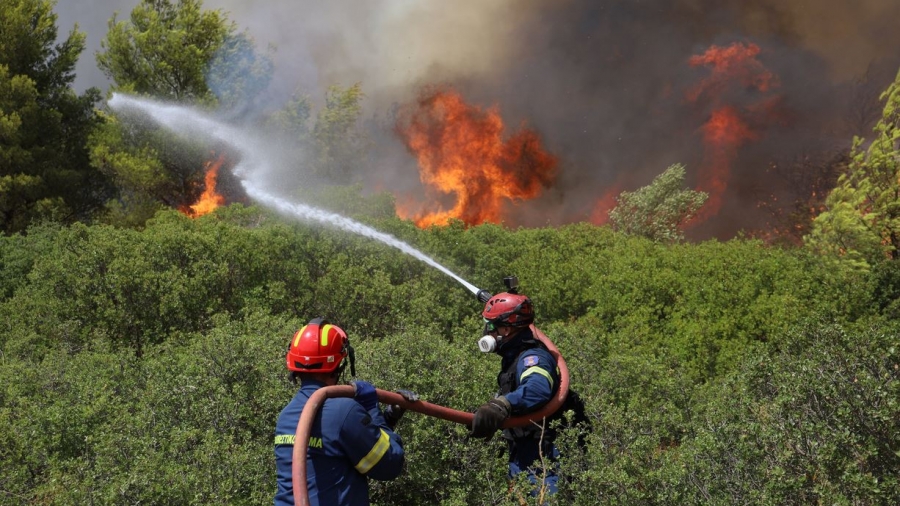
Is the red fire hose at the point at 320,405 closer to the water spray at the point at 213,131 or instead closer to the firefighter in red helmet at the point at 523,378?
the firefighter in red helmet at the point at 523,378

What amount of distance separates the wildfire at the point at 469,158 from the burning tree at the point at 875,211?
2036 cm

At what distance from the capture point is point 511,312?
16.8 feet

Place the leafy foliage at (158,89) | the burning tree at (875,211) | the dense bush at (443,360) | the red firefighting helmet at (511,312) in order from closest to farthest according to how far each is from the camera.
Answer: the dense bush at (443,360), the red firefighting helmet at (511,312), the burning tree at (875,211), the leafy foliage at (158,89)

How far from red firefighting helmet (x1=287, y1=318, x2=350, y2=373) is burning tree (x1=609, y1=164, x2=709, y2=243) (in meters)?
19.1

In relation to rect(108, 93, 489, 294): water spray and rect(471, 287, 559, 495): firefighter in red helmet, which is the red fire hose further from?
rect(108, 93, 489, 294): water spray

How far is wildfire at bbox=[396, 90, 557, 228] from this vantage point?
33469 mm

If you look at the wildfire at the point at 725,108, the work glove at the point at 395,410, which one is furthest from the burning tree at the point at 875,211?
the wildfire at the point at 725,108

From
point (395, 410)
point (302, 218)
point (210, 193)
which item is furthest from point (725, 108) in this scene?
point (395, 410)

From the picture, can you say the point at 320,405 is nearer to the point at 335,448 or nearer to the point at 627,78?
the point at 335,448

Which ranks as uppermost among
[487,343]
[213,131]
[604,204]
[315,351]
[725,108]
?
[725,108]

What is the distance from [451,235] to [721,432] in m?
10.5

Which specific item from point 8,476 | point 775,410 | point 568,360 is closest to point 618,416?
point 775,410

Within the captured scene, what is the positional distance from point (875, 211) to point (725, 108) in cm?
1994

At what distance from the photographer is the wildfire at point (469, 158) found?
110 ft
